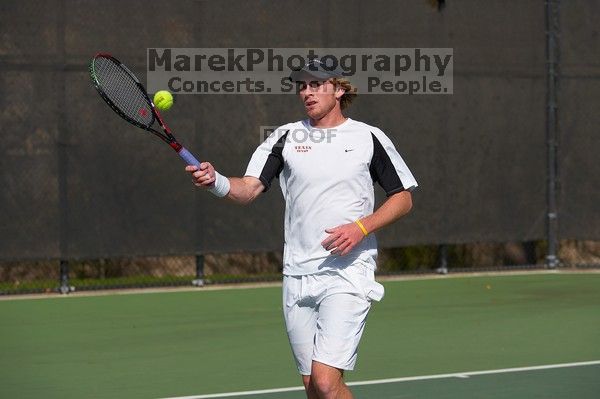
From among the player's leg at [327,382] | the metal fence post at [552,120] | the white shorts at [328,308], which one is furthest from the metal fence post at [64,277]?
the player's leg at [327,382]

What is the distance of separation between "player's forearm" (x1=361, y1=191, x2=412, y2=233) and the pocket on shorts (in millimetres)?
184

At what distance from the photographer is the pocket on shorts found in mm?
6121

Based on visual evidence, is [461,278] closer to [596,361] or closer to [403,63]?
[403,63]

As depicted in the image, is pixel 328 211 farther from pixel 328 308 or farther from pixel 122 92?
pixel 122 92

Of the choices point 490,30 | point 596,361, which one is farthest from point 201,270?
point 596,361

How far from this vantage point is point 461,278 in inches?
556

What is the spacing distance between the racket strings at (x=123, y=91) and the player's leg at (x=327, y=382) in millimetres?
1406

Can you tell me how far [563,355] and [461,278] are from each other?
4.65 metres

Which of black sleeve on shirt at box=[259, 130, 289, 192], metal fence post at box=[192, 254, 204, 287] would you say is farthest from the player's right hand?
metal fence post at box=[192, 254, 204, 287]

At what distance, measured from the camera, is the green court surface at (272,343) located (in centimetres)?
830

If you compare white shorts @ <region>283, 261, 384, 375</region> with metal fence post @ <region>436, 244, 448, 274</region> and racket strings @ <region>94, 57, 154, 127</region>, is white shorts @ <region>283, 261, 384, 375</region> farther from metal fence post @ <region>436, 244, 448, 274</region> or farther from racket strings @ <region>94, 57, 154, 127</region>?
metal fence post @ <region>436, 244, 448, 274</region>

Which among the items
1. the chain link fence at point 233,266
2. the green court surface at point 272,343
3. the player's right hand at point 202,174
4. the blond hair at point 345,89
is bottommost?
the green court surface at point 272,343

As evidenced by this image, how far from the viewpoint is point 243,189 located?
6.25 metres

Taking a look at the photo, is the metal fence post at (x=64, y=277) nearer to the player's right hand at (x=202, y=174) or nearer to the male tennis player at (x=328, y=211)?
the male tennis player at (x=328, y=211)
